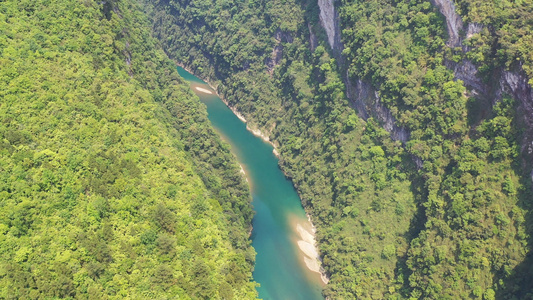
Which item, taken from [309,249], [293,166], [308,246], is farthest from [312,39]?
[309,249]

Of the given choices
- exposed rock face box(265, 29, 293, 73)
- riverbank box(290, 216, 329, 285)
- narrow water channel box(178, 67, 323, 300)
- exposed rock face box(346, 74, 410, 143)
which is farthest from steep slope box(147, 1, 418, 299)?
narrow water channel box(178, 67, 323, 300)

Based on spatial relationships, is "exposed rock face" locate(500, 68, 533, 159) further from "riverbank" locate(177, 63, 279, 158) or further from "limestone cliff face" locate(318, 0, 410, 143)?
"riverbank" locate(177, 63, 279, 158)

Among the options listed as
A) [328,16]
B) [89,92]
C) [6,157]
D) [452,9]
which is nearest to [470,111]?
[452,9]

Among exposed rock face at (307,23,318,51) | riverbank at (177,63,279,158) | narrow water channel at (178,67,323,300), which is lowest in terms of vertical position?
narrow water channel at (178,67,323,300)

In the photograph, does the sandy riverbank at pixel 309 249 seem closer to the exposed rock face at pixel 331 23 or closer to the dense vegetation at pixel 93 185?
the dense vegetation at pixel 93 185

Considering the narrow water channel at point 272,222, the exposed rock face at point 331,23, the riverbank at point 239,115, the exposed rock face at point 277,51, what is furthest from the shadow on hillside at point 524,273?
the exposed rock face at point 277,51

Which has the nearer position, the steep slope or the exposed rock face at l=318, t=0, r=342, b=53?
the steep slope
